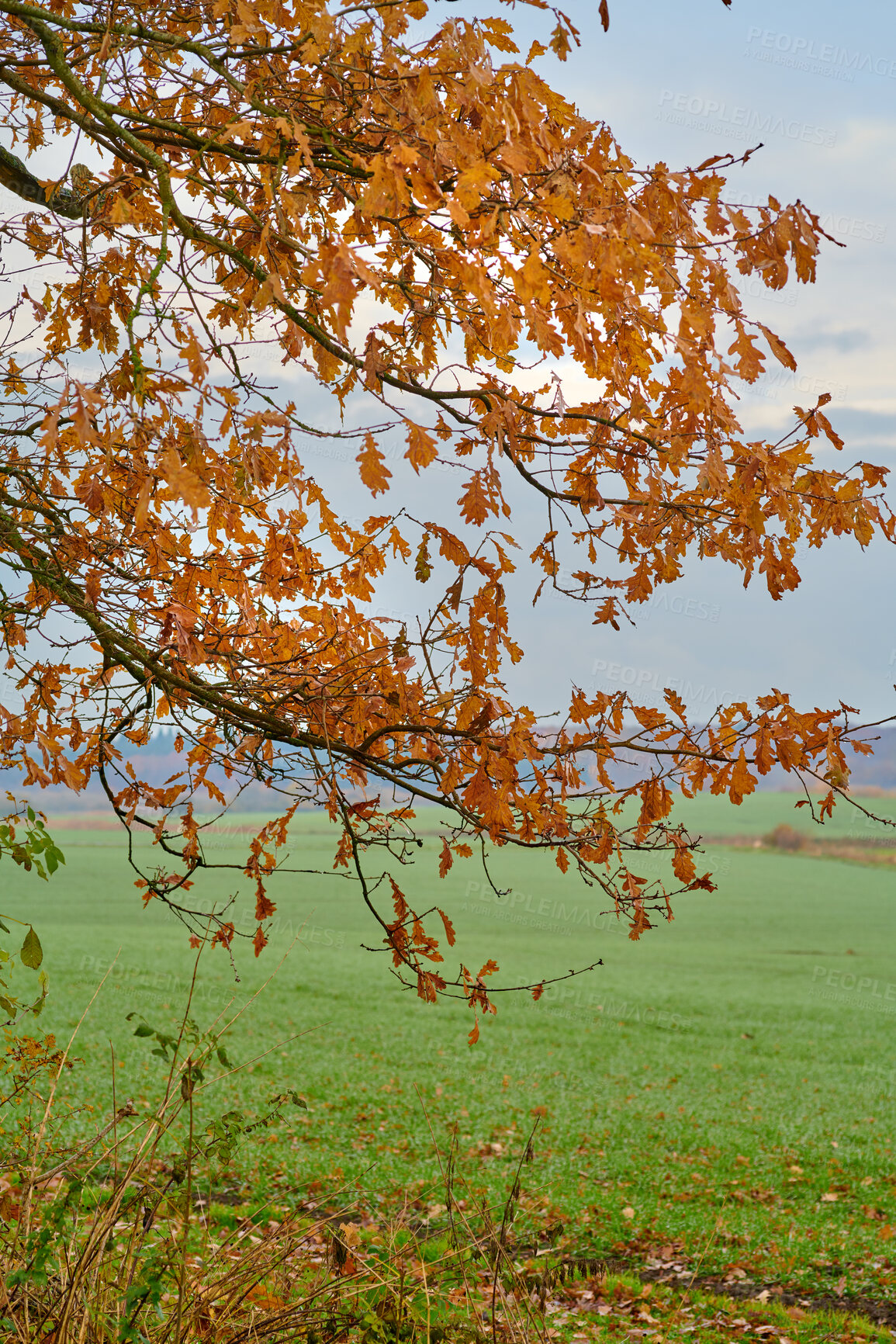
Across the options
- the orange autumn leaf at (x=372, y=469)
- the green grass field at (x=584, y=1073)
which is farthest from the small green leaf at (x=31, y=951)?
the orange autumn leaf at (x=372, y=469)

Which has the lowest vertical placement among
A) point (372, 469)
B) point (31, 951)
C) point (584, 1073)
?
point (584, 1073)

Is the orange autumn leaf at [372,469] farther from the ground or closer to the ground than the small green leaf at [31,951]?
farther from the ground

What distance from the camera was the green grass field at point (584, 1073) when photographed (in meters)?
8.03

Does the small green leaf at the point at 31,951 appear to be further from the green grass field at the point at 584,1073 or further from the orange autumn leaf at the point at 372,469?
the orange autumn leaf at the point at 372,469

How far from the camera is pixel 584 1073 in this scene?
13.1 meters

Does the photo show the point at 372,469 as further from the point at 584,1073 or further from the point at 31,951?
the point at 584,1073

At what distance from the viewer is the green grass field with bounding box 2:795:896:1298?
8031 mm

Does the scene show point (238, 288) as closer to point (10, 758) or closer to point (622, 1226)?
point (10, 758)

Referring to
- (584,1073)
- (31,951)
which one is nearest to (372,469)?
(31,951)

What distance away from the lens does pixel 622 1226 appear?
306 inches

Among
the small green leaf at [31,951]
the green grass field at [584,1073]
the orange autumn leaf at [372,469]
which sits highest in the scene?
the orange autumn leaf at [372,469]

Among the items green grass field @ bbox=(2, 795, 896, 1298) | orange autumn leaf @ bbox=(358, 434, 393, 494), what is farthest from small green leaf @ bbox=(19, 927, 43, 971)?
orange autumn leaf @ bbox=(358, 434, 393, 494)

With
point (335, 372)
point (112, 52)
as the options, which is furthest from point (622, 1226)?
point (112, 52)

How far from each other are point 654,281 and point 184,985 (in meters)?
14.0
